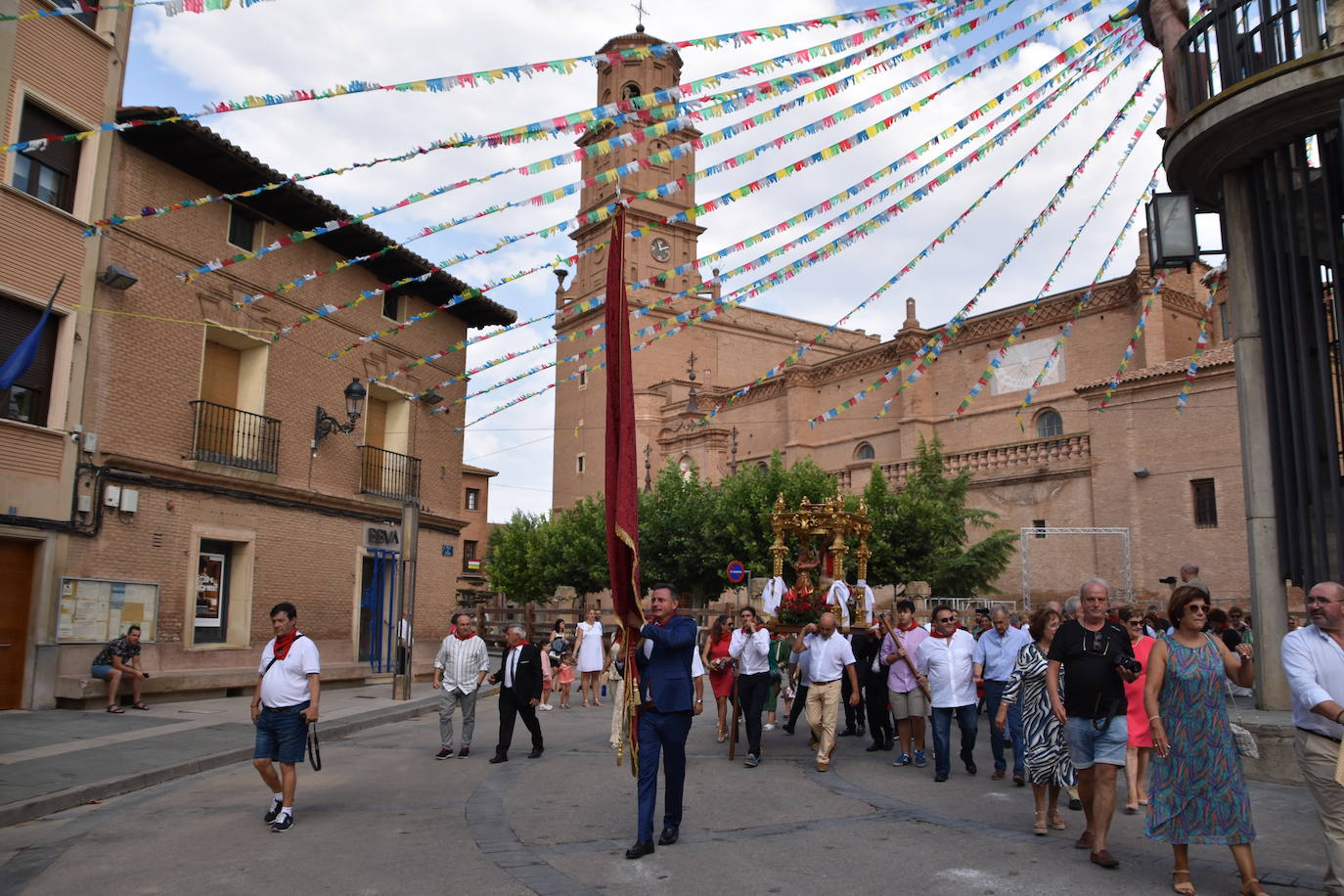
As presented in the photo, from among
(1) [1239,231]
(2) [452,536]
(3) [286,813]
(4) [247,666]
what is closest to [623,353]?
(3) [286,813]

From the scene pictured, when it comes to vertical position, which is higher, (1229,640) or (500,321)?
(500,321)

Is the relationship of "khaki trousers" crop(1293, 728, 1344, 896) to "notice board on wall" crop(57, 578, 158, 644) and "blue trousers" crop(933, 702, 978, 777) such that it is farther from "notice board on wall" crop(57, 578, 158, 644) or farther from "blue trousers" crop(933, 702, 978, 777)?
"notice board on wall" crop(57, 578, 158, 644)

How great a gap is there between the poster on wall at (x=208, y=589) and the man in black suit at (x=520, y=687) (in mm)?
7852

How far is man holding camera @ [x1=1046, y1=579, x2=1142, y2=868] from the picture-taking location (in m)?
6.46

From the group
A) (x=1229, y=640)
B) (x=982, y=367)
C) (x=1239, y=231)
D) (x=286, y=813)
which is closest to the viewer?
(x=286, y=813)

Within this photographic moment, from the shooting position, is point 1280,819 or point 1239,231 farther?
point 1239,231

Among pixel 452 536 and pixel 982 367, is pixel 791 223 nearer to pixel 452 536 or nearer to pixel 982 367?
pixel 452 536

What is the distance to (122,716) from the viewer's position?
13922 millimetres

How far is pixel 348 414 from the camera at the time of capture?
19688 millimetres

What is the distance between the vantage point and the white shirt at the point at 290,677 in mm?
7797

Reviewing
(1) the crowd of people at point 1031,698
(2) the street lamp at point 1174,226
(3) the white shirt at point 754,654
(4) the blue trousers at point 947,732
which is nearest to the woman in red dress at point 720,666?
(1) the crowd of people at point 1031,698

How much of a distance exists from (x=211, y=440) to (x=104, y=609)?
338 cm

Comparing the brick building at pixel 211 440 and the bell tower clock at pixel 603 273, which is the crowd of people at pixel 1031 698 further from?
the bell tower clock at pixel 603 273

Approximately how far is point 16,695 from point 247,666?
13.4 ft
